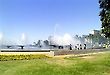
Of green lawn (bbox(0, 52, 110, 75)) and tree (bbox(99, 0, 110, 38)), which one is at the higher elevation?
tree (bbox(99, 0, 110, 38))

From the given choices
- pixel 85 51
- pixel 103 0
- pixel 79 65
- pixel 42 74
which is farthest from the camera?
pixel 85 51

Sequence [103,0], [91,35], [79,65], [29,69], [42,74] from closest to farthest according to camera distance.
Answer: [42,74] → [29,69] → [79,65] → [103,0] → [91,35]

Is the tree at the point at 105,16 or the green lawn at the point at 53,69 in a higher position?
the tree at the point at 105,16

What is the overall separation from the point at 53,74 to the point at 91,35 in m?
138

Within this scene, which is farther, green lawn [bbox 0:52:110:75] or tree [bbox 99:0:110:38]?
tree [bbox 99:0:110:38]

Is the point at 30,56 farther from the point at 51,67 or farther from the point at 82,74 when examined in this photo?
the point at 82,74

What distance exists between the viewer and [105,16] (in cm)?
3108

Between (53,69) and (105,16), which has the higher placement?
(105,16)

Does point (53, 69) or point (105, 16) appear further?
point (105, 16)

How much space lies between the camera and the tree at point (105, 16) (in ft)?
100

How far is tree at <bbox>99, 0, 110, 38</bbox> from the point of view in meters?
30.6

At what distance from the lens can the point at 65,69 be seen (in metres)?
24.5

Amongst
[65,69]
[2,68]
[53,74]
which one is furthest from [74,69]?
[2,68]

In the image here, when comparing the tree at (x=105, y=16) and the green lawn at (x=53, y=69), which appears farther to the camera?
the tree at (x=105, y=16)
